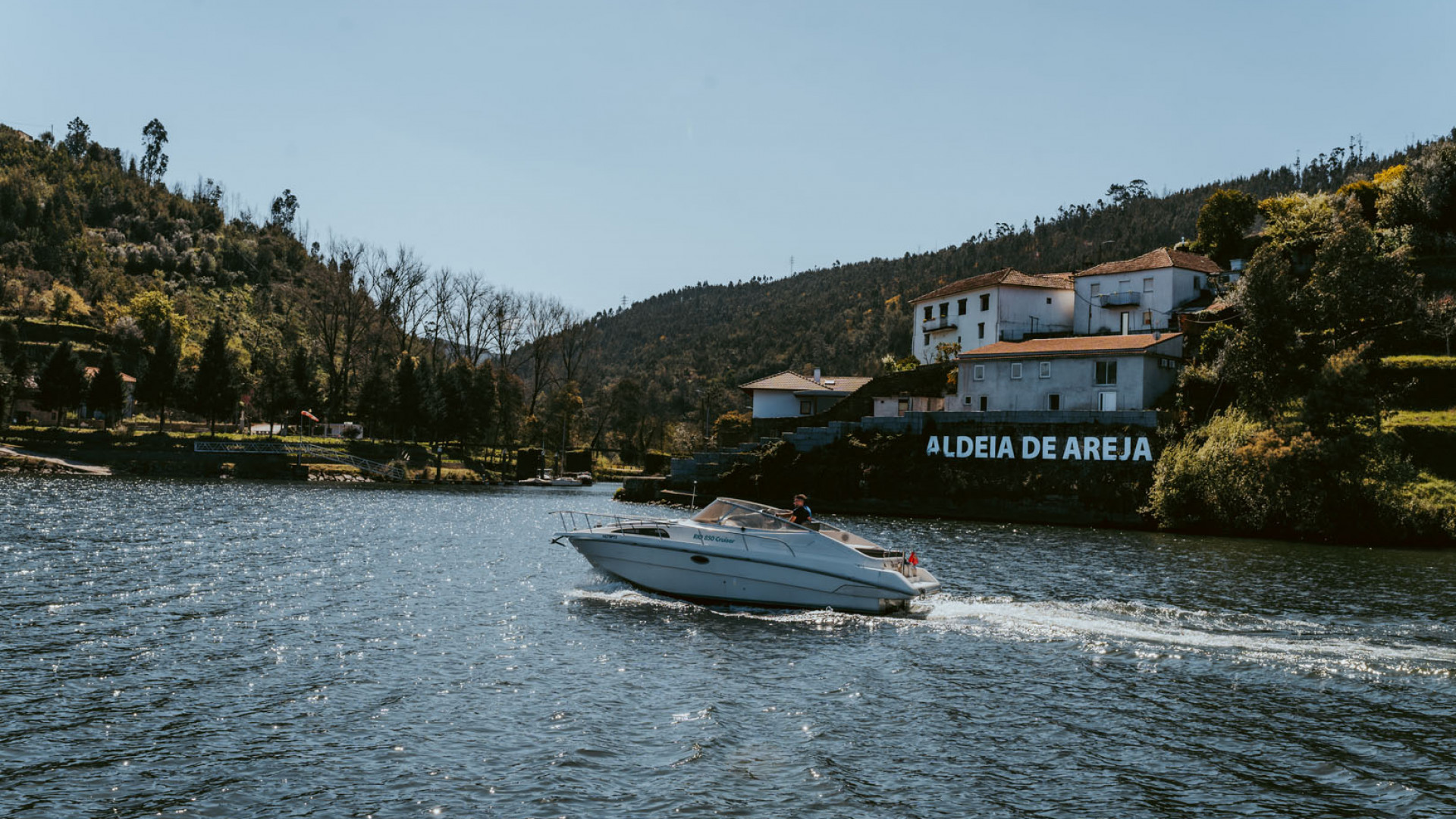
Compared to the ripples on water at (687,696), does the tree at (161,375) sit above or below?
above

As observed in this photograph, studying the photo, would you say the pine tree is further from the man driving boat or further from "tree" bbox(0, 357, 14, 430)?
the man driving boat

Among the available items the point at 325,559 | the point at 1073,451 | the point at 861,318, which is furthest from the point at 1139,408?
the point at 861,318

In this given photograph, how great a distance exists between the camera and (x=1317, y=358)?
52.8 meters

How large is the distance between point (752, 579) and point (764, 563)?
504 mm

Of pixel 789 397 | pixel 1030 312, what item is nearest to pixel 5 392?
pixel 789 397

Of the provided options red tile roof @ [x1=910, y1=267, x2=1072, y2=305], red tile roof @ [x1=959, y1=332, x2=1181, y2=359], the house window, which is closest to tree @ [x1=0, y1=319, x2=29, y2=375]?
red tile roof @ [x1=910, y1=267, x2=1072, y2=305]

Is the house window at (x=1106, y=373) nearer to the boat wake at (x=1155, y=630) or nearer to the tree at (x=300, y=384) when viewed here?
the boat wake at (x=1155, y=630)

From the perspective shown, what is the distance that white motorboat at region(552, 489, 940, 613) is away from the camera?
73.7ft

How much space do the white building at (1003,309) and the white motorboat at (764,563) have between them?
5623 cm

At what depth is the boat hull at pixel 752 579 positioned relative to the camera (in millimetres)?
22297

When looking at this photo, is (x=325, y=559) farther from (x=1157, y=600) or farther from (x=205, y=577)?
(x=1157, y=600)

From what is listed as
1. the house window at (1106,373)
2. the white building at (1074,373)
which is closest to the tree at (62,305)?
the white building at (1074,373)

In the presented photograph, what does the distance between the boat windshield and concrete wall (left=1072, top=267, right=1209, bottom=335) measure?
56804 mm

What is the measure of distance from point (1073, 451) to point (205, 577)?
4506cm
